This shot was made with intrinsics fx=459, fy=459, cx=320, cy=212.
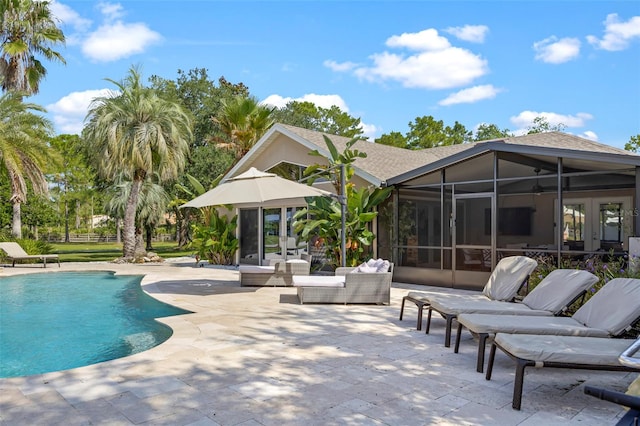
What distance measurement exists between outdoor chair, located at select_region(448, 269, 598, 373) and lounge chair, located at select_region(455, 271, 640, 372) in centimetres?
47

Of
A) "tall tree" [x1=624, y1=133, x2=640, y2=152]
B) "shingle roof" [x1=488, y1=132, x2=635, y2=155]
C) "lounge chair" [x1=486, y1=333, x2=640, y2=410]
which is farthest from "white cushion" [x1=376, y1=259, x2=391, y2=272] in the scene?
"tall tree" [x1=624, y1=133, x2=640, y2=152]

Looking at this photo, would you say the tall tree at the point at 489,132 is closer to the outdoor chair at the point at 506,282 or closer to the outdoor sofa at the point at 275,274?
the outdoor sofa at the point at 275,274

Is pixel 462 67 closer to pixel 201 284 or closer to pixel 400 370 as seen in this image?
pixel 201 284

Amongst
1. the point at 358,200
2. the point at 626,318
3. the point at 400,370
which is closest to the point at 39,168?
the point at 358,200

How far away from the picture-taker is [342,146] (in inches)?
682

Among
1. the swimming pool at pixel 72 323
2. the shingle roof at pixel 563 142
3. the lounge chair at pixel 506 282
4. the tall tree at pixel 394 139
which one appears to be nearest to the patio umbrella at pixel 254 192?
the swimming pool at pixel 72 323

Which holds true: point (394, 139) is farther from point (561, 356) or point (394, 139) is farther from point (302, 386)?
point (561, 356)

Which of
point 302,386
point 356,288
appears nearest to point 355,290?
point 356,288

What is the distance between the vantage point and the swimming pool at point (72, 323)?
21.7ft

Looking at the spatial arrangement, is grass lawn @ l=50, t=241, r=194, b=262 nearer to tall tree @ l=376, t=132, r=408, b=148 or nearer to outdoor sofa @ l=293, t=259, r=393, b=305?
outdoor sofa @ l=293, t=259, r=393, b=305

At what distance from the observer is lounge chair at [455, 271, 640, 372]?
494 cm

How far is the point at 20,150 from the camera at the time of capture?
65.7 feet

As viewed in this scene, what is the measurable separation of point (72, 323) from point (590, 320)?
8822 millimetres

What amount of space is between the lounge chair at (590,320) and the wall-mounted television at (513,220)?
6.29m
